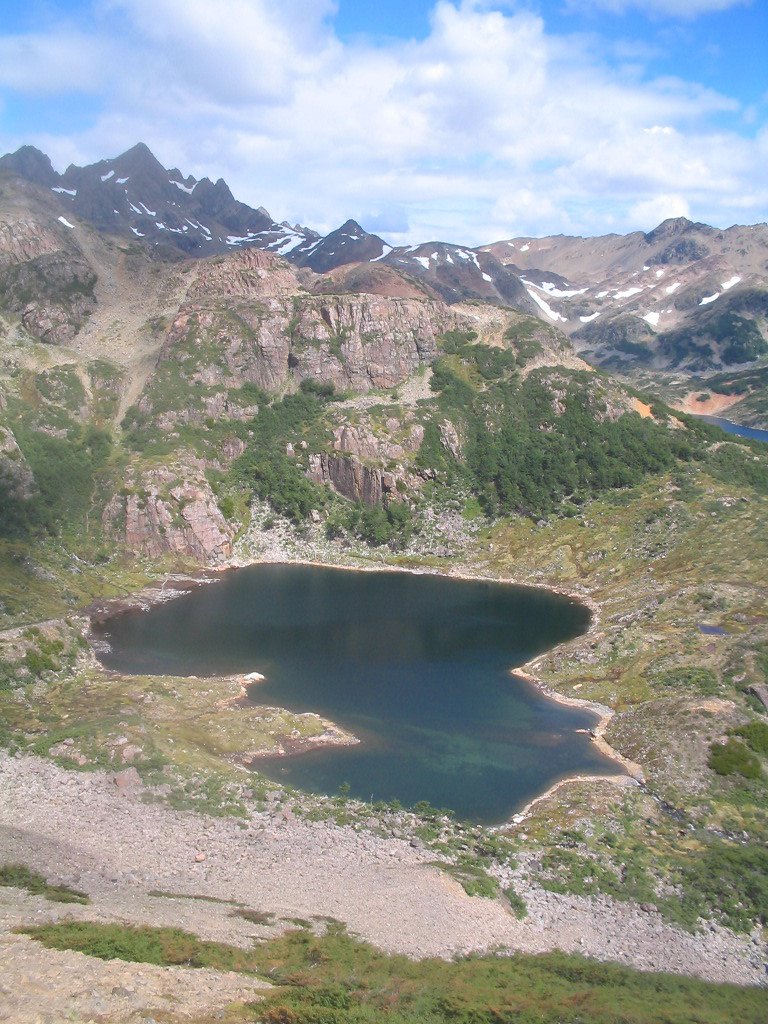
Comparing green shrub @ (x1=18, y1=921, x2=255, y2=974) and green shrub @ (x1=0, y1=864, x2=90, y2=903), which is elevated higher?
green shrub @ (x1=18, y1=921, x2=255, y2=974)

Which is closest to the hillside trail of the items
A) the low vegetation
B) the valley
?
the valley

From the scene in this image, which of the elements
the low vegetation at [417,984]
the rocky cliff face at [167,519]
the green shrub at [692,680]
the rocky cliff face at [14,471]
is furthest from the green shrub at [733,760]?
the rocky cliff face at [14,471]

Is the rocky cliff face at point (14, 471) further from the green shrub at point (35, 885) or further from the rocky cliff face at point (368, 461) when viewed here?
the green shrub at point (35, 885)

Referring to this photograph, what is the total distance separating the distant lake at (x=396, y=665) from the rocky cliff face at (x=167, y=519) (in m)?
6.84

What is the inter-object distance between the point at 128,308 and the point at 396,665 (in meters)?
115

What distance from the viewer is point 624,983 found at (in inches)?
1326

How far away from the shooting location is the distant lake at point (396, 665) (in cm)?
5688

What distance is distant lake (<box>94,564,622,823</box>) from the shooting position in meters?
56.9

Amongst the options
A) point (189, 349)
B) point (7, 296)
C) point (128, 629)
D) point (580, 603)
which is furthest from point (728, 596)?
point (7, 296)

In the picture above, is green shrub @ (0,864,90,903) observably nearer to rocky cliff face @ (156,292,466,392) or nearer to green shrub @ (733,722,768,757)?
green shrub @ (733,722,768,757)

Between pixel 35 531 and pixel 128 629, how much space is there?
25116mm

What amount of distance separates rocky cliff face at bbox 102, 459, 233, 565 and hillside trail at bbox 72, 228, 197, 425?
75.4 ft

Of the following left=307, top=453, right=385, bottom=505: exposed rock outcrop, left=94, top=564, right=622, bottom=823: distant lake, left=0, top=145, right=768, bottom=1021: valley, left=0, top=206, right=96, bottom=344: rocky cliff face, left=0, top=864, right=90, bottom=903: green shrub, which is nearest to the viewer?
left=0, top=864, right=90, bottom=903: green shrub

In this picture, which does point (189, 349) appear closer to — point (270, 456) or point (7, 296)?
point (270, 456)
